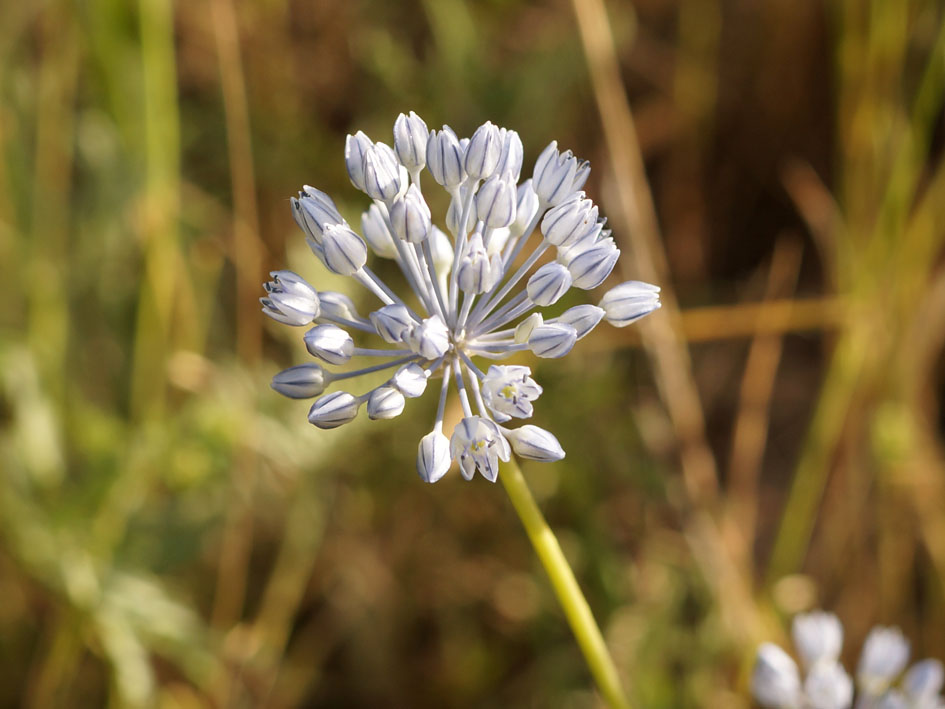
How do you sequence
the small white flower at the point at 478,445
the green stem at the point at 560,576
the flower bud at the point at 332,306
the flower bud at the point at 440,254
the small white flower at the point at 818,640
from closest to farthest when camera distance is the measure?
the small white flower at the point at 478,445
the green stem at the point at 560,576
the flower bud at the point at 332,306
the flower bud at the point at 440,254
the small white flower at the point at 818,640

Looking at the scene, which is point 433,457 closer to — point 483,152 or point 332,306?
point 332,306

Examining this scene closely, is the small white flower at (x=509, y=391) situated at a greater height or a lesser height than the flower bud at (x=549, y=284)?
lesser

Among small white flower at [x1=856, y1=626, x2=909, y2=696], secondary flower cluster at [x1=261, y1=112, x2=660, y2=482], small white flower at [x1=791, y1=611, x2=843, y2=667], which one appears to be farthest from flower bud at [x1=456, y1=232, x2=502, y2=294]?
small white flower at [x1=856, y1=626, x2=909, y2=696]

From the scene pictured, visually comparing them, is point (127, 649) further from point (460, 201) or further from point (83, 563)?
point (460, 201)

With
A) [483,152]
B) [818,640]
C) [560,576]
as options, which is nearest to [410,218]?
[483,152]

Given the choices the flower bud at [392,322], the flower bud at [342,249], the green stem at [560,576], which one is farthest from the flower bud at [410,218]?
the green stem at [560,576]

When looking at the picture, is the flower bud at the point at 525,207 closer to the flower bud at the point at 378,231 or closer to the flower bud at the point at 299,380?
the flower bud at the point at 378,231
